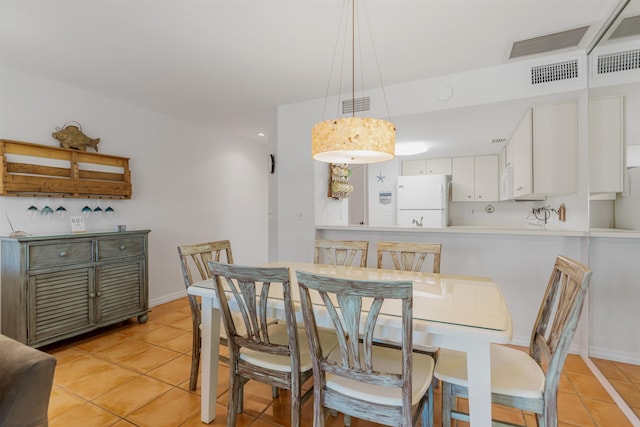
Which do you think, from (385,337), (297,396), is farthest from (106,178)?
(385,337)

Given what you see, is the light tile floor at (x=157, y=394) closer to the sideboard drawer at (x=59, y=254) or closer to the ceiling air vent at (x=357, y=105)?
the sideboard drawer at (x=59, y=254)

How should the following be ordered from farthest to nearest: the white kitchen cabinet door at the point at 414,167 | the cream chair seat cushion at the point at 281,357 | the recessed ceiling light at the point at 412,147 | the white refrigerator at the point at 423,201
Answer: the white kitchen cabinet door at the point at 414,167, the white refrigerator at the point at 423,201, the recessed ceiling light at the point at 412,147, the cream chair seat cushion at the point at 281,357

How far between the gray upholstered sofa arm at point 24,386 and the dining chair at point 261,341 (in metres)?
0.65

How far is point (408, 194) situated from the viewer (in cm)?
511

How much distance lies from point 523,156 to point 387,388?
113 inches

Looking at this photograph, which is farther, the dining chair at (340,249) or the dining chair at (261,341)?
the dining chair at (340,249)

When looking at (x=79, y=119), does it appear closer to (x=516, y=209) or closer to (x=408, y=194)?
(x=408, y=194)

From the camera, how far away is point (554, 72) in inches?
95.4

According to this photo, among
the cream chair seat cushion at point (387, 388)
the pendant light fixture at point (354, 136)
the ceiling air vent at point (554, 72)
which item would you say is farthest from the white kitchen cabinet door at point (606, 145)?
the cream chair seat cushion at point (387, 388)

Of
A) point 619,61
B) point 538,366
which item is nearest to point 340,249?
point 538,366

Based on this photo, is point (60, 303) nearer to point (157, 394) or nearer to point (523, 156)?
point (157, 394)

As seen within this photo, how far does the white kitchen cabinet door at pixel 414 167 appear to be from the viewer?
5.57 meters

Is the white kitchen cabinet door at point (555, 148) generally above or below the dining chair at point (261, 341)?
above

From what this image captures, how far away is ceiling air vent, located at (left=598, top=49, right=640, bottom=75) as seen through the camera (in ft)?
6.22
